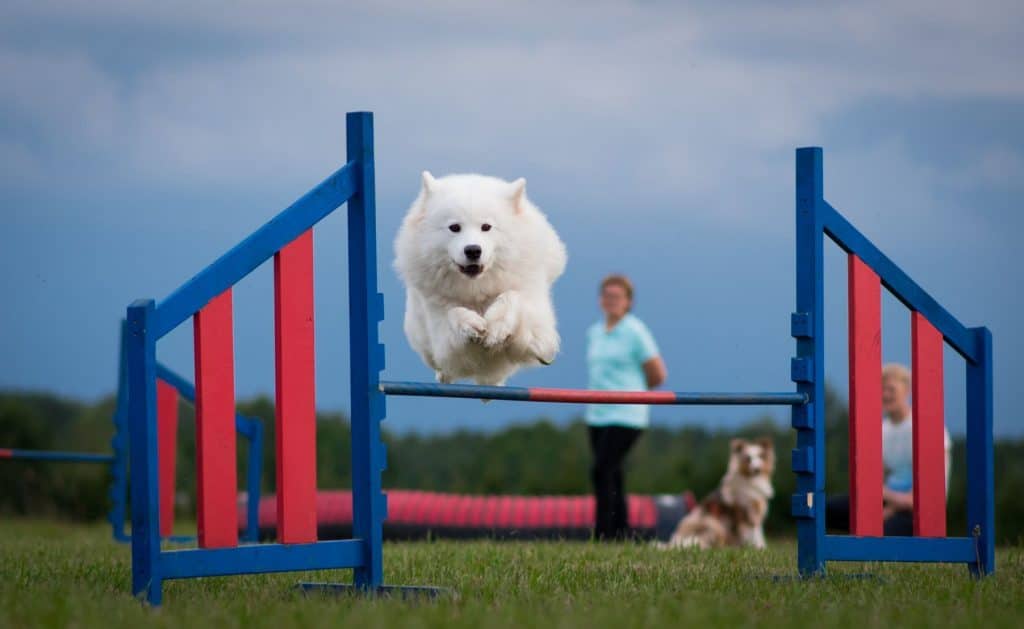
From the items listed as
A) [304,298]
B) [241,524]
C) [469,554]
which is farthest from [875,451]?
[241,524]

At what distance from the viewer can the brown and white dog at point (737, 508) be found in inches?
397

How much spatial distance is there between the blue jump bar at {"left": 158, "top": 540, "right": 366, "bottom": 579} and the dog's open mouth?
1.13m

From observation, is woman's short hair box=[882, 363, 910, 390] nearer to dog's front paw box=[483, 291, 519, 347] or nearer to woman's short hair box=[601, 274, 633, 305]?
woman's short hair box=[601, 274, 633, 305]

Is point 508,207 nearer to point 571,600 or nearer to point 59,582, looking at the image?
point 571,600

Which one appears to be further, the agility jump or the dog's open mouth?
the agility jump

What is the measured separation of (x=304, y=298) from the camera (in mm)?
4473

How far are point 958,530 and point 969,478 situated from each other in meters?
7.00

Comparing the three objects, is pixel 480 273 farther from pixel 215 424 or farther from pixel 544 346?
pixel 215 424

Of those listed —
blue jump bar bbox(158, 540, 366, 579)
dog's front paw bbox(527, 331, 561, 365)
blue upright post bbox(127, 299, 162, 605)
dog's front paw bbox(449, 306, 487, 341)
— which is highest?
dog's front paw bbox(449, 306, 487, 341)

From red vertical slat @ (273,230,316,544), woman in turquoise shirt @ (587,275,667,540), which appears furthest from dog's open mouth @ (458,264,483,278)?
woman in turquoise shirt @ (587,275,667,540)

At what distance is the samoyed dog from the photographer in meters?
5.04

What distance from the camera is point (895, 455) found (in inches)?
348

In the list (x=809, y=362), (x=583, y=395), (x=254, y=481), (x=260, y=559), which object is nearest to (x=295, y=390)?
(x=260, y=559)

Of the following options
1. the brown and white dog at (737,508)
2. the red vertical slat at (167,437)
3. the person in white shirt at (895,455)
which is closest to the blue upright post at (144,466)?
the red vertical slat at (167,437)
